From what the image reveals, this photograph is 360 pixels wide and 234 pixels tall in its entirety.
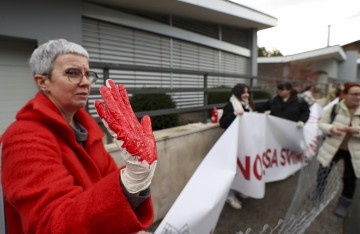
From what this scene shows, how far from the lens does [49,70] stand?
1286 millimetres

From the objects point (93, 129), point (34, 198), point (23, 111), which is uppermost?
point (23, 111)

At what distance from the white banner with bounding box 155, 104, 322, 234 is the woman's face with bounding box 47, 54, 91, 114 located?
1.12 metres

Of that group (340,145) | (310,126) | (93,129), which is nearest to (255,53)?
(310,126)

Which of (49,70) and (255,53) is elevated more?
(255,53)

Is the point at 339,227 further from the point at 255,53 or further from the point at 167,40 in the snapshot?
the point at 255,53

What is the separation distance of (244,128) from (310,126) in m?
2.79

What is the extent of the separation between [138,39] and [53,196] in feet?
20.7

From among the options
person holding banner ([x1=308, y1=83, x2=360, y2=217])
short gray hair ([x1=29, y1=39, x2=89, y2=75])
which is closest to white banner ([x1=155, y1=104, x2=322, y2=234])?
person holding banner ([x1=308, y1=83, x2=360, y2=217])

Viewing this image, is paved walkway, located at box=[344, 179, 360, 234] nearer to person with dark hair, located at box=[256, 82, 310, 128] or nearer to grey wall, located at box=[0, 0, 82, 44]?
person with dark hair, located at box=[256, 82, 310, 128]

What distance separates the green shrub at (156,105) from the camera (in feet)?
14.5

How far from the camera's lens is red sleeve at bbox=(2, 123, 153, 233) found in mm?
795

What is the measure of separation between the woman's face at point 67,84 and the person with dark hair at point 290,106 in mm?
3831

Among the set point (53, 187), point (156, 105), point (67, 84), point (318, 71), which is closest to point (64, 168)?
point (53, 187)

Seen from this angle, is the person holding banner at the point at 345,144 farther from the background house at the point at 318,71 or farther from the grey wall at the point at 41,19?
the background house at the point at 318,71
